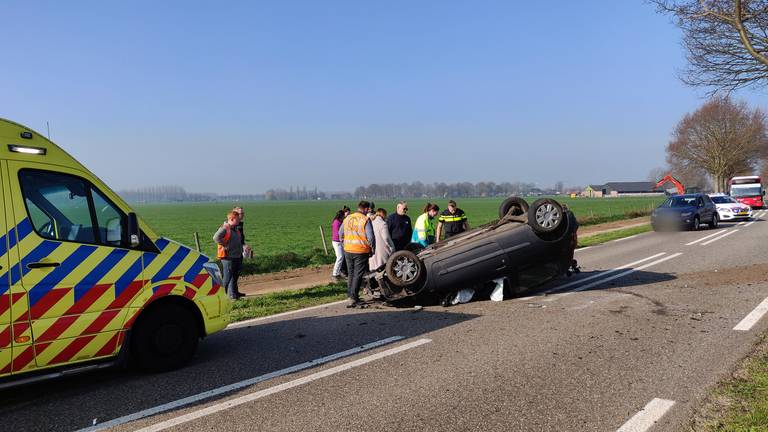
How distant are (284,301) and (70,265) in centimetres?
513

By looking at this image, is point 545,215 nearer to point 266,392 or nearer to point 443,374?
point 443,374

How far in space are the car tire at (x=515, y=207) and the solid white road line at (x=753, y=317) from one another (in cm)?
347

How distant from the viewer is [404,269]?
26.9 ft

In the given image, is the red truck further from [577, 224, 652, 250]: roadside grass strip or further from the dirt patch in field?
[577, 224, 652, 250]: roadside grass strip

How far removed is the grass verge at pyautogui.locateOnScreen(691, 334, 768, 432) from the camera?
3.58 m

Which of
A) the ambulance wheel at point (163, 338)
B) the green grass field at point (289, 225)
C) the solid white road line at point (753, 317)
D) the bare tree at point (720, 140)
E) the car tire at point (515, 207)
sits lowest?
the green grass field at point (289, 225)

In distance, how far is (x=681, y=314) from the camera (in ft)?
23.0

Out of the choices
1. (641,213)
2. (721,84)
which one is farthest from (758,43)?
(641,213)

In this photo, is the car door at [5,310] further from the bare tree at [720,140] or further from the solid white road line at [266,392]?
the bare tree at [720,140]

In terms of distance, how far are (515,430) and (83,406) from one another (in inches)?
141

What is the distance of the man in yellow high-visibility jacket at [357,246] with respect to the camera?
27.4ft

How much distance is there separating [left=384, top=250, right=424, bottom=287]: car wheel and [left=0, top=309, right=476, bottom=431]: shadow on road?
1.71 feet

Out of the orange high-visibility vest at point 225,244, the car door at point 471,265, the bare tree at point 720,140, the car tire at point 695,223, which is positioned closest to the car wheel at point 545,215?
the car door at point 471,265

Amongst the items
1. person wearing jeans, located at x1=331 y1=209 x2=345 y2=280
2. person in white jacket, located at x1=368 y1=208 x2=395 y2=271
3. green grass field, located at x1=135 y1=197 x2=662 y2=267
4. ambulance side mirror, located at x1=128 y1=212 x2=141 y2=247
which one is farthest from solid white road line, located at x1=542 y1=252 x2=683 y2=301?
ambulance side mirror, located at x1=128 y1=212 x2=141 y2=247
